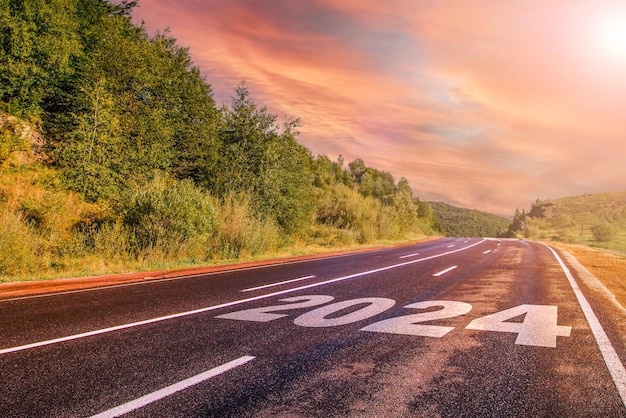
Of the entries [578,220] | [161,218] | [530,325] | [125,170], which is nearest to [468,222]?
[578,220]

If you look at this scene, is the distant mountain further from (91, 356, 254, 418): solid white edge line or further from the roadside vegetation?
(91, 356, 254, 418): solid white edge line

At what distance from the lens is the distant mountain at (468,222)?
457 feet

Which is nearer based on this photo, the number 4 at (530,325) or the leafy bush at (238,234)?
the number 4 at (530,325)

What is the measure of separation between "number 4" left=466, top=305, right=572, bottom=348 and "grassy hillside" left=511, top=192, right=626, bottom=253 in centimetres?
7025

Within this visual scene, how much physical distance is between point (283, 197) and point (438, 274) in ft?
33.6

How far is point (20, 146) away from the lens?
1686 cm

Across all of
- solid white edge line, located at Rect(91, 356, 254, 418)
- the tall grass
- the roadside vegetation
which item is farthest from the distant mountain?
solid white edge line, located at Rect(91, 356, 254, 418)

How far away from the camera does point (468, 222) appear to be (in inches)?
6339

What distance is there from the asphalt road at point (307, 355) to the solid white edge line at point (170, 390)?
0.06ft

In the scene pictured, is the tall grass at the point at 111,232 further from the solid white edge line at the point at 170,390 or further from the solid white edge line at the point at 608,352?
the solid white edge line at the point at 608,352

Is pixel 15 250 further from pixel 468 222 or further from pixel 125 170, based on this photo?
pixel 468 222

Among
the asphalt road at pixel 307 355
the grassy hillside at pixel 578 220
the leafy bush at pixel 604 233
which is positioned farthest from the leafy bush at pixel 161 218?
the leafy bush at pixel 604 233

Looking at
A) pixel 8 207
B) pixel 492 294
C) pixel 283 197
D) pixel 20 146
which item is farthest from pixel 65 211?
pixel 492 294

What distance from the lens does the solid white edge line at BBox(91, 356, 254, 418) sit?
2741mm
